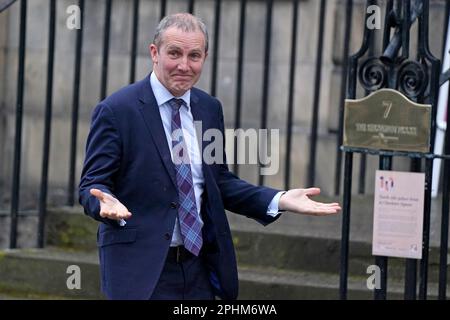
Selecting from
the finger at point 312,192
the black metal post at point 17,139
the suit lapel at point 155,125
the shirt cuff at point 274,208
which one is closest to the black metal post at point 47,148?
the black metal post at point 17,139

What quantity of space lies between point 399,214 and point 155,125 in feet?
4.68

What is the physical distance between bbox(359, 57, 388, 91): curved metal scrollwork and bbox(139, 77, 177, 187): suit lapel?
131cm

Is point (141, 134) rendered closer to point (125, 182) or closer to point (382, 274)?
point (125, 182)

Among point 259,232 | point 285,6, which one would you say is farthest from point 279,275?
point 285,6

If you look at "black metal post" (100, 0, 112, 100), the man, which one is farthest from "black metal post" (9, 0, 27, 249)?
the man

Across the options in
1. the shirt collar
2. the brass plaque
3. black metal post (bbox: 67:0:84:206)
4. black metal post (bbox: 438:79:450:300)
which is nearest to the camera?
the shirt collar

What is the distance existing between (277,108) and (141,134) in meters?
4.30

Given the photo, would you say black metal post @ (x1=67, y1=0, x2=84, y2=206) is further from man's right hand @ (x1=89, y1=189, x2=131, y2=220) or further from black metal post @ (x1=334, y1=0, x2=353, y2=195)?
man's right hand @ (x1=89, y1=189, x2=131, y2=220)

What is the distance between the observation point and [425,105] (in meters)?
5.41

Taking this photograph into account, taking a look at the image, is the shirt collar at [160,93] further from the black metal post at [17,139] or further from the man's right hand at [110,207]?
the black metal post at [17,139]

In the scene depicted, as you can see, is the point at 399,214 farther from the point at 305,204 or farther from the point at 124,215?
the point at 124,215

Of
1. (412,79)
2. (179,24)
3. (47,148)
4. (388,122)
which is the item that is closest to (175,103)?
(179,24)

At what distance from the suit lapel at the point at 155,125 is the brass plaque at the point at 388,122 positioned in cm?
122

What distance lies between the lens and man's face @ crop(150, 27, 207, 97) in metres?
4.59
